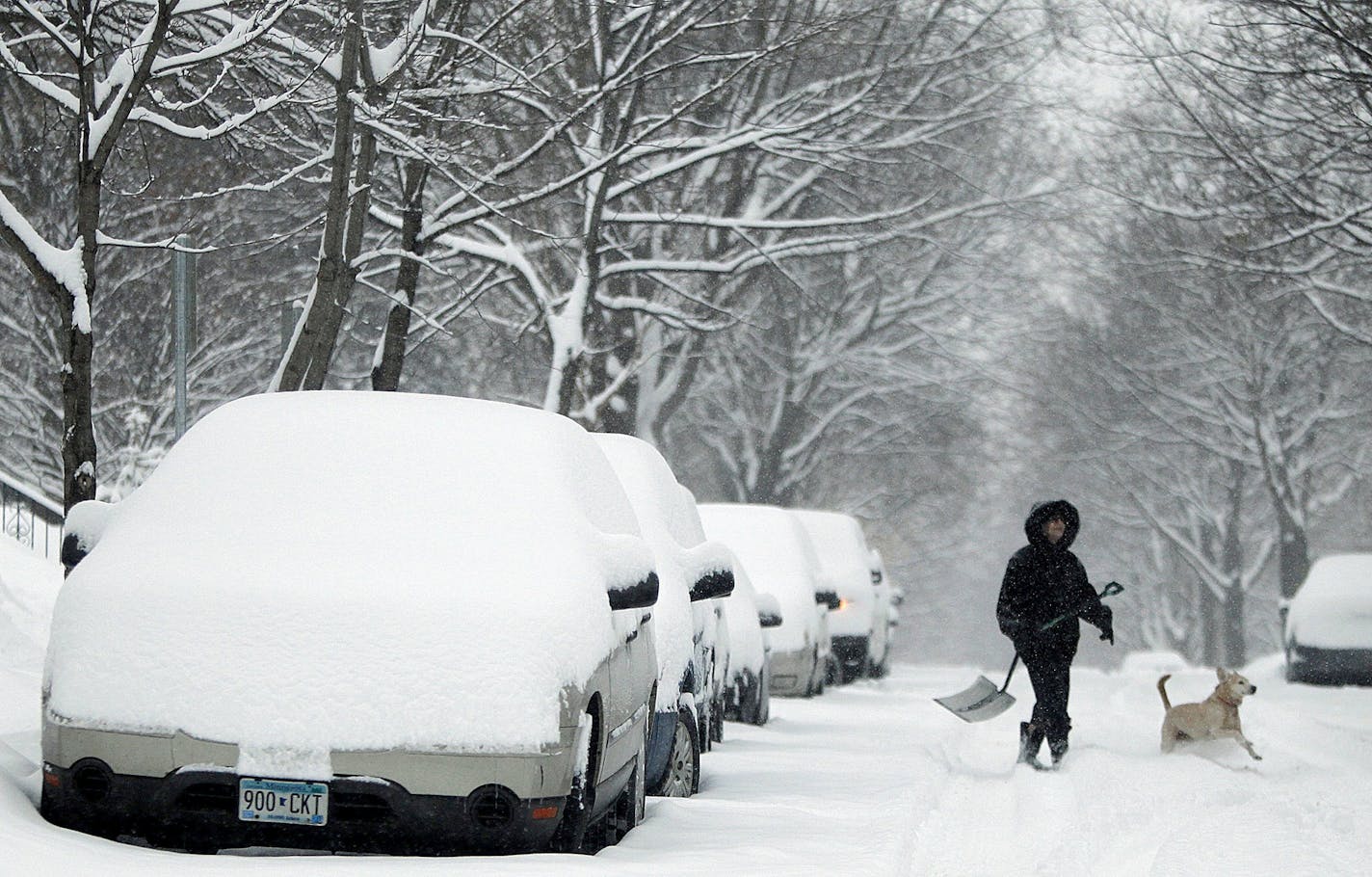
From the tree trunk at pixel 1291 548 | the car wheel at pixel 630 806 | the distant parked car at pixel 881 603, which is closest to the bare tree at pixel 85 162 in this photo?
the car wheel at pixel 630 806

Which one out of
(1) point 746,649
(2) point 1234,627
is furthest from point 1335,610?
(2) point 1234,627

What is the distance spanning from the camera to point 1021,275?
112 feet

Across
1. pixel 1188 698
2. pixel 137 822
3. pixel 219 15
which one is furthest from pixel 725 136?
pixel 137 822

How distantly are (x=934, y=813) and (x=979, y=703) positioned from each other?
12.0 feet

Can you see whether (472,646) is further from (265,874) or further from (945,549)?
(945,549)

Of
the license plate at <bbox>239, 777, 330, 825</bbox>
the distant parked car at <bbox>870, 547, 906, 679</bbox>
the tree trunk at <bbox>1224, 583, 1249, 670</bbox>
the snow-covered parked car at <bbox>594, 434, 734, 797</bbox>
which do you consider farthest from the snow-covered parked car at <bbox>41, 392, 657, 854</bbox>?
the tree trunk at <bbox>1224, 583, 1249, 670</bbox>

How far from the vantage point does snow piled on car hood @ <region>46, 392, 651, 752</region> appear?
5711 millimetres

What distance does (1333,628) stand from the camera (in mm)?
24188

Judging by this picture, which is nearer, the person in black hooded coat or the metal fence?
the person in black hooded coat

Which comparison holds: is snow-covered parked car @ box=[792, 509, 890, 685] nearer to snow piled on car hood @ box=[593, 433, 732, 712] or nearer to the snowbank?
the snowbank

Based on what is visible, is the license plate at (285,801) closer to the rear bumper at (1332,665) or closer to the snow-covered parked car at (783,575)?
the snow-covered parked car at (783,575)

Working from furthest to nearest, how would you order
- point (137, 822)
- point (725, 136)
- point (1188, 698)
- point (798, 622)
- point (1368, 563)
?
1. point (1368, 563)
2. point (1188, 698)
3. point (725, 136)
4. point (798, 622)
5. point (137, 822)

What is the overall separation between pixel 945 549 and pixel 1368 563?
110 ft

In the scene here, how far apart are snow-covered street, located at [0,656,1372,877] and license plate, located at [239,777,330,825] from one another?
0.12 metres
